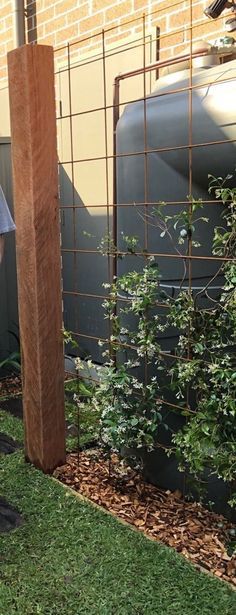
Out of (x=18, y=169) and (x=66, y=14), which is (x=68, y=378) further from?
(x=66, y=14)

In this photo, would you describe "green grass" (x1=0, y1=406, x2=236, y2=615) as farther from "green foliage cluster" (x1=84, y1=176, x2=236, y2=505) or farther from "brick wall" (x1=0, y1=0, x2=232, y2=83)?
"brick wall" (x1=0, y1=0, x2=232, y2=83)

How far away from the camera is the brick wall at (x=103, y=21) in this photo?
3361mm

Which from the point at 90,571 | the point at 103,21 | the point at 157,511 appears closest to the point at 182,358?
the point at 157,511

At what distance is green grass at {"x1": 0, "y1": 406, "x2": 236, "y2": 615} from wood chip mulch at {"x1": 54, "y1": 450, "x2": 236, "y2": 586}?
0.09 metres

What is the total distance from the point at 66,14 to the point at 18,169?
96.4 inches

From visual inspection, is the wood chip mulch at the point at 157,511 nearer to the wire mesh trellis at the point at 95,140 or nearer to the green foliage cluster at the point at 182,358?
the green foliage cluster at the point at 182,358

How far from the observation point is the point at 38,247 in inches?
106

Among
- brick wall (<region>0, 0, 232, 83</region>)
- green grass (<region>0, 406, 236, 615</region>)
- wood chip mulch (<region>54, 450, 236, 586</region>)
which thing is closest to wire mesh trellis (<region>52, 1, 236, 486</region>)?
brick wall (<region>0, 0, 232, 83</region>)

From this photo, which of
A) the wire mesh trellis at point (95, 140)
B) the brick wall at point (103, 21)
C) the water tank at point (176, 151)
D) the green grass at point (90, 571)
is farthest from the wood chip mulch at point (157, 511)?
the brick wall at point (103, 21)

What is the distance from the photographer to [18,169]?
2721mm

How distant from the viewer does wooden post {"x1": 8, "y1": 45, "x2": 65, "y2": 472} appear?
2.61 metres

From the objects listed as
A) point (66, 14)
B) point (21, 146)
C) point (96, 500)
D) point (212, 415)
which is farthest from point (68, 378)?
point (66, 14)

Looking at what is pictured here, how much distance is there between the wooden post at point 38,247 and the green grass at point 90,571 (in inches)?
15.9

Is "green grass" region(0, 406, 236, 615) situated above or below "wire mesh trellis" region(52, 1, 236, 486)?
below
